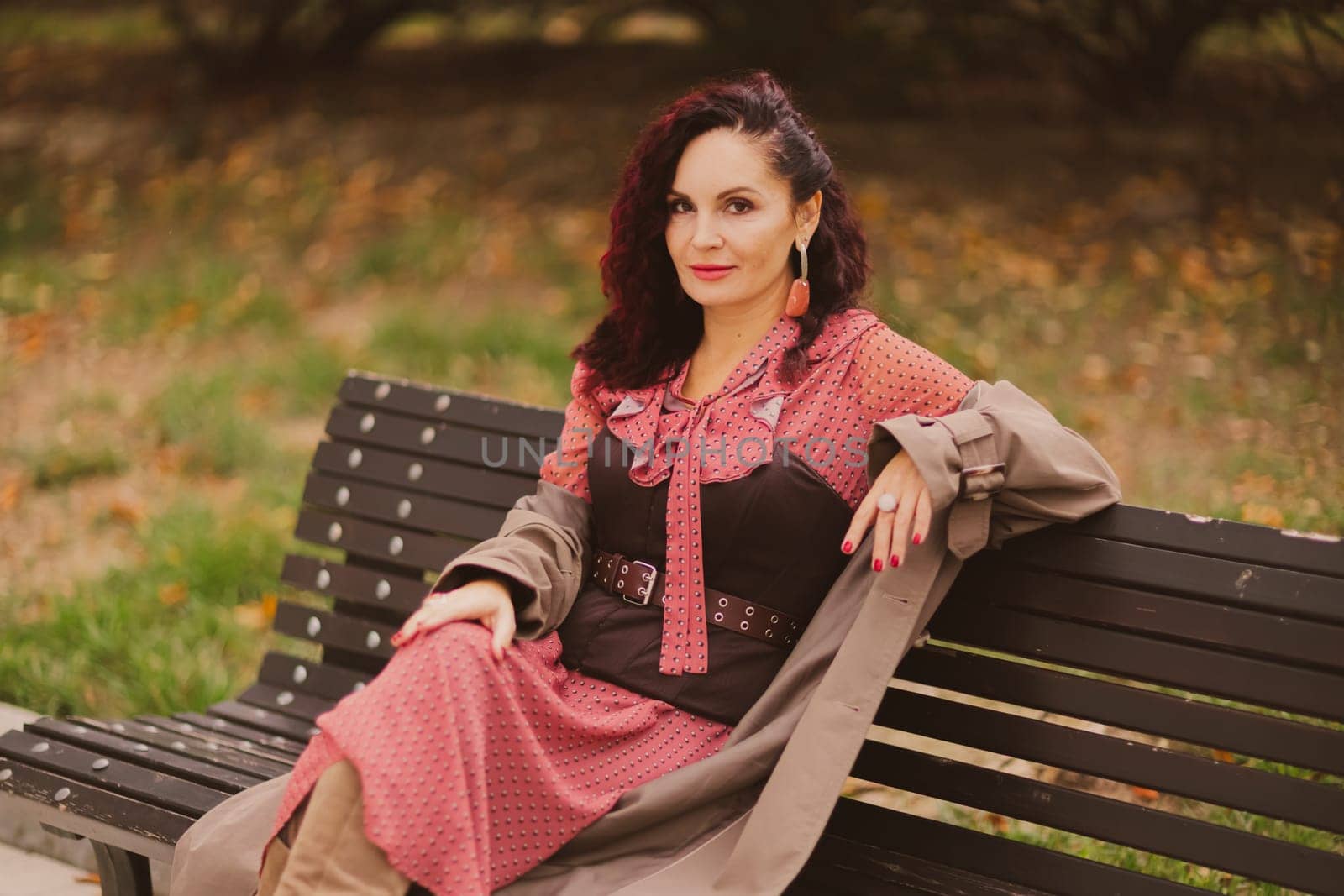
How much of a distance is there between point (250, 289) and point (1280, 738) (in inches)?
255

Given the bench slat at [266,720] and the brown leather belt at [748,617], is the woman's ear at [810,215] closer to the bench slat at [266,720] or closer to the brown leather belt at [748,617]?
the brown leather belt at [748,617]

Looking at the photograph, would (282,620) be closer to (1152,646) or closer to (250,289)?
(1152,646)

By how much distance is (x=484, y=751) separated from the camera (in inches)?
101

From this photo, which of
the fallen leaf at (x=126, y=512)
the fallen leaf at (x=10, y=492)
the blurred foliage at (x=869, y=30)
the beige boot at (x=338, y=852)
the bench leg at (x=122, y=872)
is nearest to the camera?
the beige boot at (x=338, y=852)

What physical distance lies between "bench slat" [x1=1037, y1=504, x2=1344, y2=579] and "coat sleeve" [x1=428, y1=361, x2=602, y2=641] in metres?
0.91

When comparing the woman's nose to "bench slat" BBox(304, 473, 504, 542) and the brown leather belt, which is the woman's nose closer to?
the brown leather belt

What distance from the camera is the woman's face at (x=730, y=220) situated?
299 cm

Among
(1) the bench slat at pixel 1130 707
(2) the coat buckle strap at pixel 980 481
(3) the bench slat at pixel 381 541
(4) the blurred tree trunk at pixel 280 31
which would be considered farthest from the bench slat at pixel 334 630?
(4) the blurred tree trunk at pixel 280 31

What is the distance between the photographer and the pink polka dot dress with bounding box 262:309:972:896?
97.6 inches

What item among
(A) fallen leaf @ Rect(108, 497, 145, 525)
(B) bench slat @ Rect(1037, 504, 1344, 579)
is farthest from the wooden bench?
(A) fallen leaf @ Rect(108, 497, 145, 525)

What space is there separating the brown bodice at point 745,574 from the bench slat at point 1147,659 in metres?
0.28

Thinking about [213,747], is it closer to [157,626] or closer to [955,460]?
[157,626]

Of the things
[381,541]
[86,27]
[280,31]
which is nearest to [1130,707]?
[381,541]

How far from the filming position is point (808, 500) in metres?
2.84
